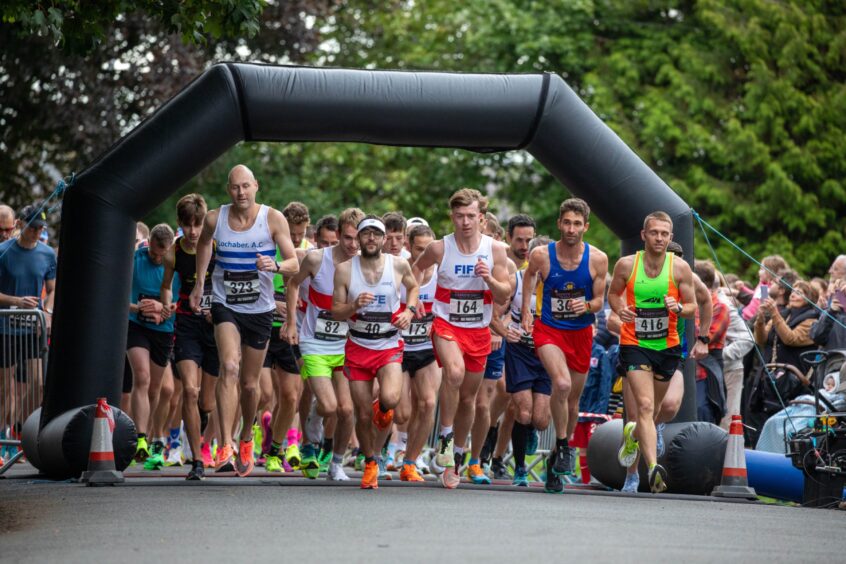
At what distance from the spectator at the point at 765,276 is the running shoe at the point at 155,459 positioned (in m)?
6.45

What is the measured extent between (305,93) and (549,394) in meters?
3.41

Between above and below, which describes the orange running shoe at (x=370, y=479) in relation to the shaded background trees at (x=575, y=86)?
below

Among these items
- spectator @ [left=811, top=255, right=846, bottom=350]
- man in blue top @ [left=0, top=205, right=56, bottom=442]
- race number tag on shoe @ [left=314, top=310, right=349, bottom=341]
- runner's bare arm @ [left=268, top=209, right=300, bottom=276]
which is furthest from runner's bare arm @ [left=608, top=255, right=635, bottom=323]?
man in blue top @ [left=0, top=205, right=56, bottom=442]

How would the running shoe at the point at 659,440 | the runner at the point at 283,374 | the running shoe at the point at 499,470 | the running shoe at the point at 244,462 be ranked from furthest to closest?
1. the running shoe at the point at 499,470
2. the runner at the point at 283,374
3. the running shoe at the point at 244,462
4. the running shoe at the point at 659,440

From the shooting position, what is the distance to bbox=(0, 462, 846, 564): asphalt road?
877 centimetres

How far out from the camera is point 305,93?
Result: 13883mm

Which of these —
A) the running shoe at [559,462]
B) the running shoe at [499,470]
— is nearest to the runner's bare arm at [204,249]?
the running shoe at [559,462]

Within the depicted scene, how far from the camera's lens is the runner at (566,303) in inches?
527

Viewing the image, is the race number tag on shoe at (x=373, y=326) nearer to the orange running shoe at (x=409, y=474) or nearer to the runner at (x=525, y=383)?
the orange running shoe at (x=409, y=474)

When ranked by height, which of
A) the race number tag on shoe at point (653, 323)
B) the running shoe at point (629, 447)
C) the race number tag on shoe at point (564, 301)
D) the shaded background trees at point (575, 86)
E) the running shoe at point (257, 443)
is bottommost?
the running shoe at point (257, 443)

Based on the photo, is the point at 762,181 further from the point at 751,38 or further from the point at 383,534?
the point at 383,534

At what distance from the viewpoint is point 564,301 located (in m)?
13.5

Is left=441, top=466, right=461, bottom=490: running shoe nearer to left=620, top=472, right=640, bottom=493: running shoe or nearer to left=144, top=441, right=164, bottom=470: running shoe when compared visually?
left=620, top=472, right=640, bottom=493: running shoe

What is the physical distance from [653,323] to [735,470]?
4.97ft
